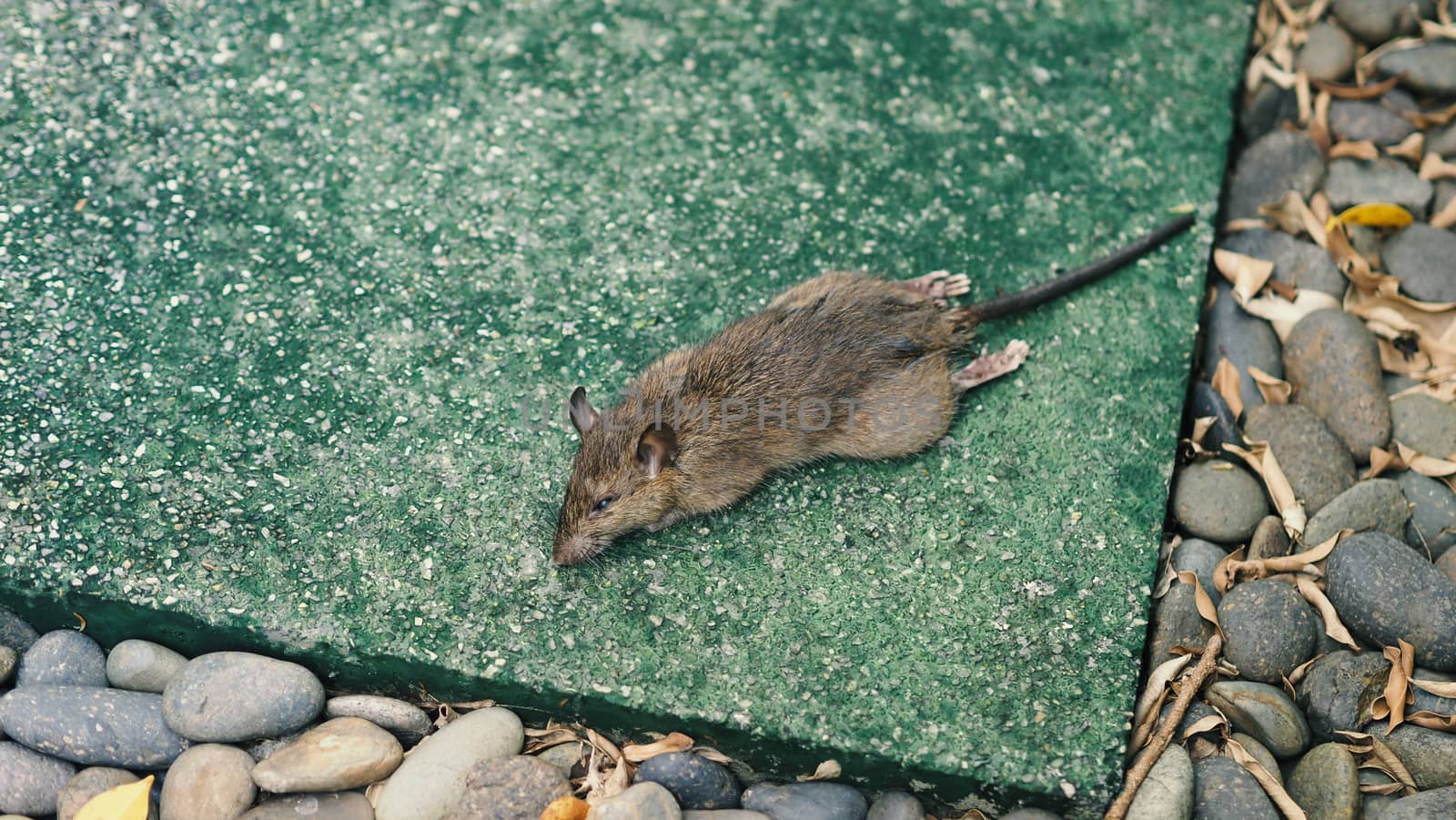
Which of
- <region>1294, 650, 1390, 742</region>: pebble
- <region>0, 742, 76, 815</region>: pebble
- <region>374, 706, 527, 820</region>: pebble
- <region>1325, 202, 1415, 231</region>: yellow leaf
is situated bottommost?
<region>1294, 650, 1390, 742</region>: pebble

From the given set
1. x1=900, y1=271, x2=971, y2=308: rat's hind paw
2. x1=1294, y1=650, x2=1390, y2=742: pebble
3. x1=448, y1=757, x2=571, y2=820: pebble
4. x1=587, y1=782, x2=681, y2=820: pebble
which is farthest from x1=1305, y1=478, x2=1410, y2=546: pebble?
x1=448, y1=757, x2=571, y2=820: pebble

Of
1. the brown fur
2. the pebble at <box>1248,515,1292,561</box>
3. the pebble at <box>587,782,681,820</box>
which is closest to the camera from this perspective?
the pebble at <box>587,782,681,820</box>

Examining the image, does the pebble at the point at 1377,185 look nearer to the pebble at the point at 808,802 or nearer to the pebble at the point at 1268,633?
the pebble at the point at 1268,633

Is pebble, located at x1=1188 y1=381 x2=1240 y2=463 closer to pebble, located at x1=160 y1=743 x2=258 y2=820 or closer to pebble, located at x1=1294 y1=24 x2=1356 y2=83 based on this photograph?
pebble, located at x1=1294 y1=24 x2=1356 y2=83

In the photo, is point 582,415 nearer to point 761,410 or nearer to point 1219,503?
point 761,410

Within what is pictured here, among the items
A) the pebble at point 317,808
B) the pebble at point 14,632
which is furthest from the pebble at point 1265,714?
the pebble at point 14,632
